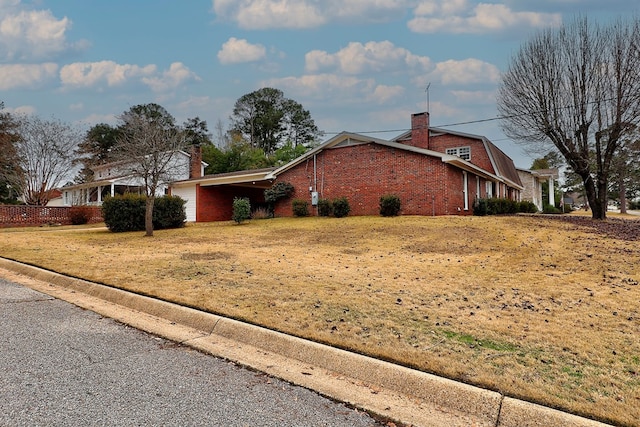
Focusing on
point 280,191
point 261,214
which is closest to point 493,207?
point 280,191

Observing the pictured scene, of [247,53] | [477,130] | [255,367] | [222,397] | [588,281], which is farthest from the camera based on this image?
[477,130]

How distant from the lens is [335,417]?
2.50 m

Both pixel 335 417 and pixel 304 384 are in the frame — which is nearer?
Answer: pixel 335 417

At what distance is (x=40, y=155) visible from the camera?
92.8 ft

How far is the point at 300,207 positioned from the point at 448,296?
1579 cm

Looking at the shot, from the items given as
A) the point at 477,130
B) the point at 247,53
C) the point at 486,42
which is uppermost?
the point at 247,53

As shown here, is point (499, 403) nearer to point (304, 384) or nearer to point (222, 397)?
point (304, 384)

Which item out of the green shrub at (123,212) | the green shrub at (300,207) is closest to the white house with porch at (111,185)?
the green shrub at (123,212)

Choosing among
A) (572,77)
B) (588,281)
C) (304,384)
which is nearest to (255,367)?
(304,384)

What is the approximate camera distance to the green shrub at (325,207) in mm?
19594

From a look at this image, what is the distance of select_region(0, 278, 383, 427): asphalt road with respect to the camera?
2447mm

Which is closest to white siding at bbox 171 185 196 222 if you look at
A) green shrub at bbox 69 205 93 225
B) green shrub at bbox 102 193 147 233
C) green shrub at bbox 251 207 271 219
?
green shrub at bbox 251 207 271 219

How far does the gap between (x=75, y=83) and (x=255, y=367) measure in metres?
24.5

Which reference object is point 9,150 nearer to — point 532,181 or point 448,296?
point 448,296
